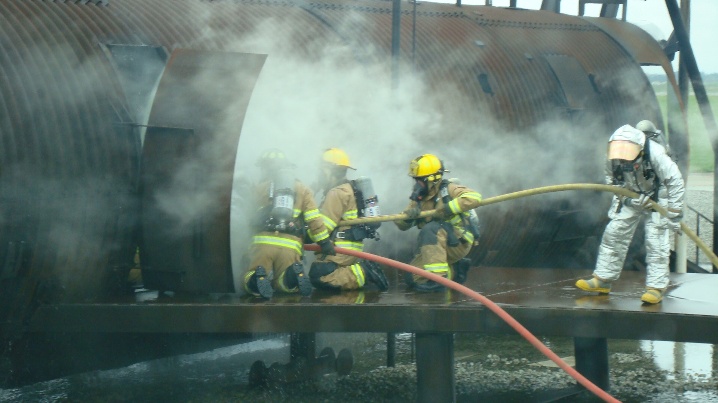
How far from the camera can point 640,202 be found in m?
6.96

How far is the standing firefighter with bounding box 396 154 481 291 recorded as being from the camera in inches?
298

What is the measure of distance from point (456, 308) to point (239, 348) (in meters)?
4.60

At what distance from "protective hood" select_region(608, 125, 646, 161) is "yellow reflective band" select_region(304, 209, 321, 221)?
214 cm

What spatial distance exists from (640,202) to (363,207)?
6.67 feet

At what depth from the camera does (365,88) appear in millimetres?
8977

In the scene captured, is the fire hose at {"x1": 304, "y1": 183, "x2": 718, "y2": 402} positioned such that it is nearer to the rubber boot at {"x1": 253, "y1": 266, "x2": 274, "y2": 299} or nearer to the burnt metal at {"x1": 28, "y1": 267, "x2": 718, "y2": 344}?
the burnt metal at {"x1": 28, "y1": 267, "x2": 718, "y2": 344}

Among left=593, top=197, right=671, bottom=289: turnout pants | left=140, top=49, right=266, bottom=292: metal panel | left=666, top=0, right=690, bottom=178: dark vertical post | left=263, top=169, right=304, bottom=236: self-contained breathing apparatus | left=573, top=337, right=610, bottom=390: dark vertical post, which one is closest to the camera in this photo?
left=593, top=197, right=671, bottom=289: turnout pants

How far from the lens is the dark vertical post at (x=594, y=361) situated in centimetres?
845

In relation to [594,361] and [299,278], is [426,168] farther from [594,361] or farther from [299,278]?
[594,361]

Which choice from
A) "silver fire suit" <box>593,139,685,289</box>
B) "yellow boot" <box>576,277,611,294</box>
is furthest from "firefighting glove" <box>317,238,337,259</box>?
"silver fire suit" <box>593,139,685,289</box>

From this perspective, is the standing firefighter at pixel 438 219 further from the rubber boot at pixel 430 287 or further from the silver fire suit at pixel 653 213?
the silver fire suit at pixel 653 213

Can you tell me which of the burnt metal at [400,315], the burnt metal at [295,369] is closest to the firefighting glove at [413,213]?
the burnt metal at [400,315]

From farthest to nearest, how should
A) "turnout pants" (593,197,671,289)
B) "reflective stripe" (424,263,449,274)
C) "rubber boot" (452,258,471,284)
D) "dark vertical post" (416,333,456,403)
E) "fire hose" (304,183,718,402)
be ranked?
"rubber boot" (452,258,471,284) → "reflective stripe" (424,263,449,274) → "dark vertical post" (416,333,456,403) → "turnout pants" (593,197,671,289) → "fire hose" (304,183,718,402)

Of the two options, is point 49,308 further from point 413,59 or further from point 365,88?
point 413,59
